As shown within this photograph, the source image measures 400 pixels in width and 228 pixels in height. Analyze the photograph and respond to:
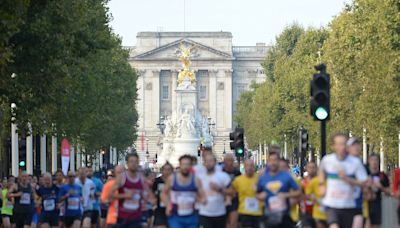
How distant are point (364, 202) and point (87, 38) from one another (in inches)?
1036

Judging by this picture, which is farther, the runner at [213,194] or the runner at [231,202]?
the runner at [231,202]

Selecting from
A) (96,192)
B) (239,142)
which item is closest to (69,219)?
(96,192)

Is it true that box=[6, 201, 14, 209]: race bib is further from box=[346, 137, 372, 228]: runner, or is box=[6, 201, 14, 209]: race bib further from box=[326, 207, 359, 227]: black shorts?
box=[326, 207, 359, 227]: black shorts

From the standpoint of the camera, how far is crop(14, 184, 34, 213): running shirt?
38812 millimetres

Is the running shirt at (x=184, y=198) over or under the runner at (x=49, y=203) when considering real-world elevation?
over

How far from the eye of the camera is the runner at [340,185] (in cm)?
2306

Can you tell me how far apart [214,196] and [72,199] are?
9450 mm

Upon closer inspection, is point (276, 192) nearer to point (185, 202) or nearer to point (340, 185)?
point (340, 185)

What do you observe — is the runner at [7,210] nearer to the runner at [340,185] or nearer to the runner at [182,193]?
the runner at [182,193]

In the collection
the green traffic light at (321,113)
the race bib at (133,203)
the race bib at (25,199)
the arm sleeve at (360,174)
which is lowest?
the race bib at (25,199)

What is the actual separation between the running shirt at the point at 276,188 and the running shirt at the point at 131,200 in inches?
80.3

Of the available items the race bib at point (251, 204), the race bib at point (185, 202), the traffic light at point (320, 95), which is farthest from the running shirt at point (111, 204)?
the traffic light at point (320, 95)

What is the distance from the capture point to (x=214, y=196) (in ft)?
84.0

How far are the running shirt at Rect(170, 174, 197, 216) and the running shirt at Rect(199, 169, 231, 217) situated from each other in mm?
731
